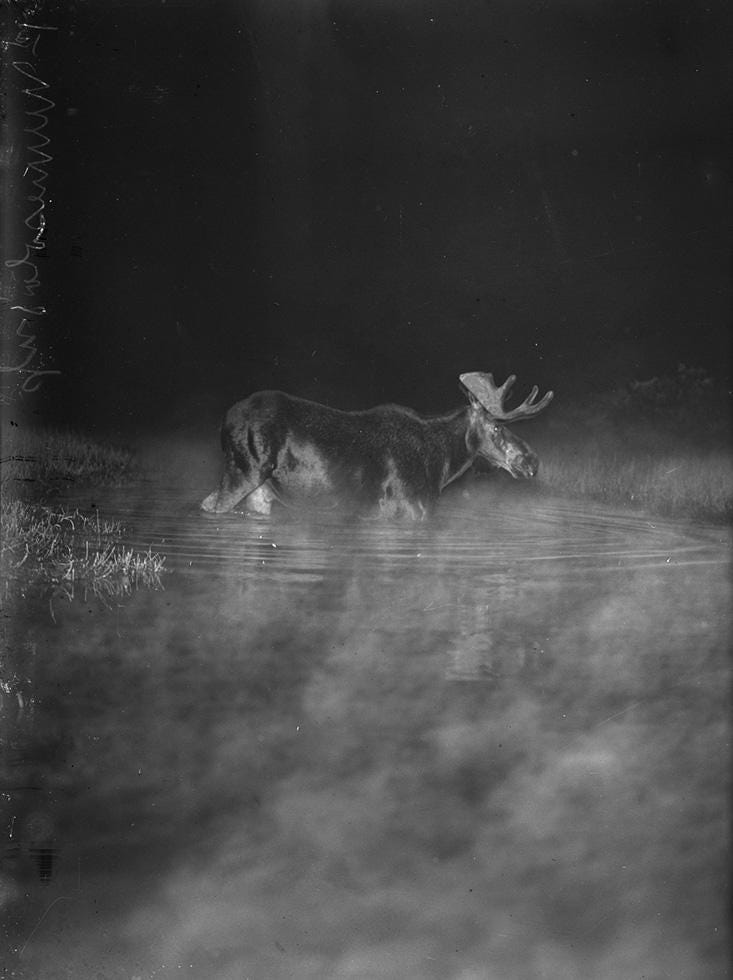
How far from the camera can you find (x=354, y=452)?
2285mm

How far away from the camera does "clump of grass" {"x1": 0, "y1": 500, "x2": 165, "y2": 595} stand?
2.31 meters

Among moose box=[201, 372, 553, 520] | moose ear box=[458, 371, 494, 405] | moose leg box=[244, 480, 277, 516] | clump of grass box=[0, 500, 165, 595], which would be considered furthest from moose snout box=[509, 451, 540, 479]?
clump of grass box=[0, 500, 165, 595]

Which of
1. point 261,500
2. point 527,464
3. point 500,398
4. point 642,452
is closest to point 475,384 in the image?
point 500,398

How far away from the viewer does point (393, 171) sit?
7.45ft

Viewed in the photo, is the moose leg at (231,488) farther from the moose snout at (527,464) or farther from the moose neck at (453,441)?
the moose snout at (527,464)

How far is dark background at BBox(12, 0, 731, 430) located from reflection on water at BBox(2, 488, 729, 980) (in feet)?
1.09

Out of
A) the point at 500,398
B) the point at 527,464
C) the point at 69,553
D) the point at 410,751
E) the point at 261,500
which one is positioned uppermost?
the point at 500,398

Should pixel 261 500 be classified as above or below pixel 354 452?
below

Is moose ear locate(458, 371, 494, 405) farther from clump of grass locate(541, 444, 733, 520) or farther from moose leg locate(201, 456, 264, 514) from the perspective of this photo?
moose leg locate(201, 456, 264, 514)

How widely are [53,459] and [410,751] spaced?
99 cm

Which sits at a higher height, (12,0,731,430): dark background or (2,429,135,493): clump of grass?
(12,0,731,430): dark background

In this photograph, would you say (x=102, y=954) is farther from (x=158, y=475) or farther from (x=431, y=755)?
(x=158, y=475)

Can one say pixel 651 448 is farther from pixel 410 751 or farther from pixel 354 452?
pixel 410 751

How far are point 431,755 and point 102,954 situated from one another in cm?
83
